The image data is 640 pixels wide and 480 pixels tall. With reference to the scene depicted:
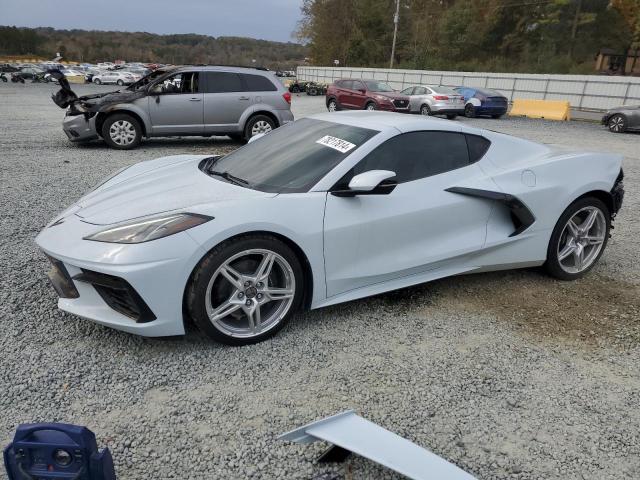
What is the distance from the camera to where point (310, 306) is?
3184 millimetres

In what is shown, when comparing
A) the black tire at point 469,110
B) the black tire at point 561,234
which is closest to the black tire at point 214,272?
the black tire at point 561,234

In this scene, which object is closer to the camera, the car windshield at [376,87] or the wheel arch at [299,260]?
the wheel arch at [299,260]

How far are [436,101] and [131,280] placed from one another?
1937 centimetres

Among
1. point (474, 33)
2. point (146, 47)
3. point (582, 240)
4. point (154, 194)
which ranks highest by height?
point (474, 33)

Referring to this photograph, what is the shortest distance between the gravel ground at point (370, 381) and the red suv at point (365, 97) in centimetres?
1594

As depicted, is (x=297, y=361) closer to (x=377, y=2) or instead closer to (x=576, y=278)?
(x=576, y=278)

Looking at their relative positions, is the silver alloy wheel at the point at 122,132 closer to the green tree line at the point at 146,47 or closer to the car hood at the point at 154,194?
the car hood at the point at 154,194

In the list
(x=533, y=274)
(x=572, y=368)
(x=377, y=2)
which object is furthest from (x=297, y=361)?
(x=377, y=2)

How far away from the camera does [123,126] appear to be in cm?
999

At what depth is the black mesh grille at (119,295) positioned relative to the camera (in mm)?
2689

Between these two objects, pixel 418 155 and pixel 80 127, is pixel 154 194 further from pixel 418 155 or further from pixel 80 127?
pixel 80 127

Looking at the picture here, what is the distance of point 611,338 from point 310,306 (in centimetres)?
206

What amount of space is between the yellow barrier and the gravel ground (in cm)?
2088

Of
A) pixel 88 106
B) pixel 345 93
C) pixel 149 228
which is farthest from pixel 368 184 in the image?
pixel 345 93
